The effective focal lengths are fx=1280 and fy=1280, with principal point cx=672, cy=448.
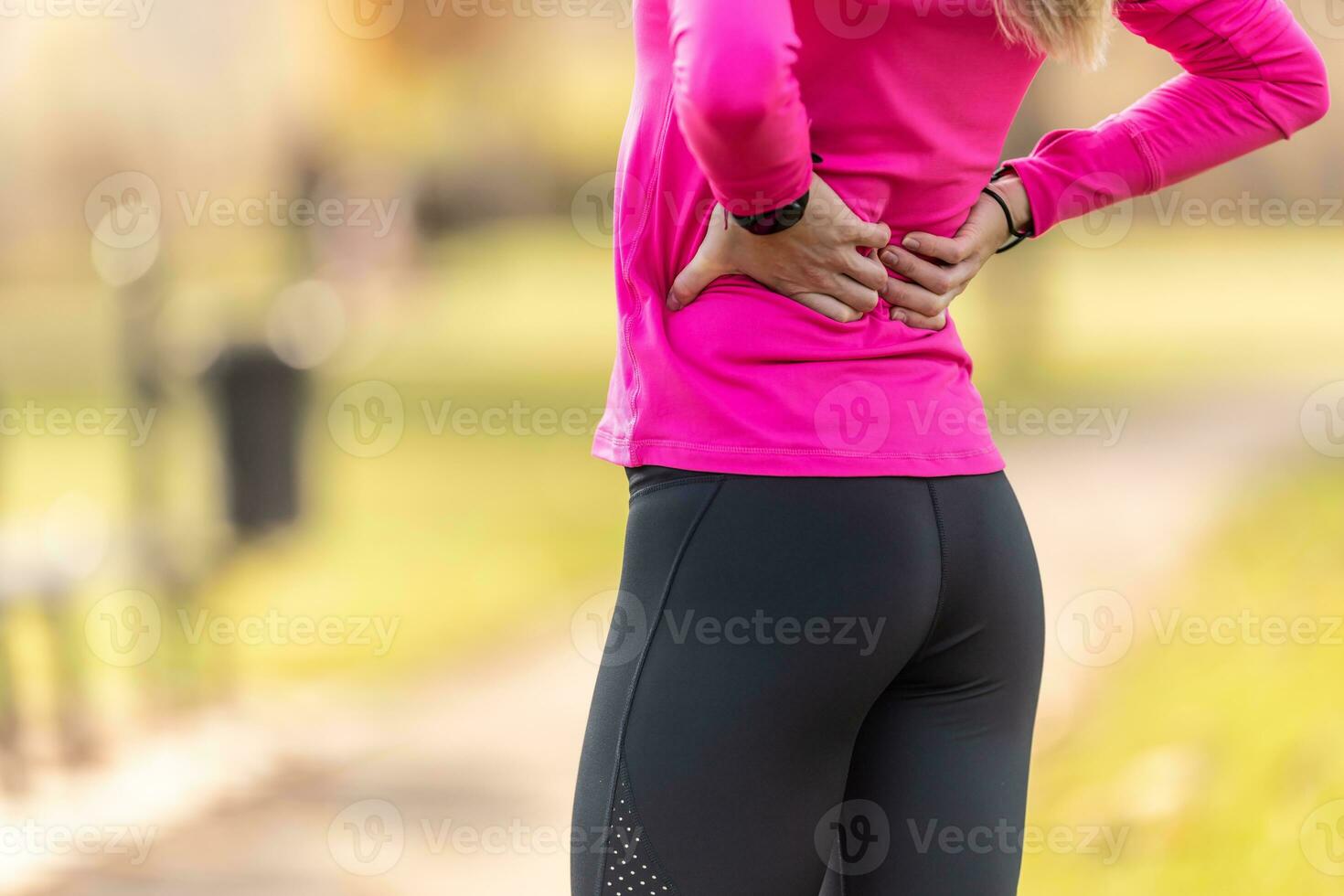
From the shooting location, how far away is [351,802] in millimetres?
3908

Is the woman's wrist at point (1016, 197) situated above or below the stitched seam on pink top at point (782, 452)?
above

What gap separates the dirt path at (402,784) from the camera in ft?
11.3

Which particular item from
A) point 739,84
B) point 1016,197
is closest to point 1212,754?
point 1016,197

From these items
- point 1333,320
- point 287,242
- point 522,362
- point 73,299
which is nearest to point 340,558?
point 287,242

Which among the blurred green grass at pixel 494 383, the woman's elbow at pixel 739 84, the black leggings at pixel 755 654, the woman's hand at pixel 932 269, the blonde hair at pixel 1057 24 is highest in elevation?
the blonde hair at pixel 1057 24

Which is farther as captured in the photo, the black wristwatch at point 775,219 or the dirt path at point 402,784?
the dirt path at point 402,784

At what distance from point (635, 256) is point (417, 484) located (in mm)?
8685

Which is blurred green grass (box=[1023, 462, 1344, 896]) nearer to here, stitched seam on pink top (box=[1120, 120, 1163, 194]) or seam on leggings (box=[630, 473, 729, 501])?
stitched seam on pink top (box=[1120, 120, 1163, 194])

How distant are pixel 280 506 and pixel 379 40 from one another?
7327 millimetres

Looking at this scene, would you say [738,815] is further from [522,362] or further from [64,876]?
[522,362]

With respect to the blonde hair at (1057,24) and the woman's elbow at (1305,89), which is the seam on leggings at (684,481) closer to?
the blonde hair at (1057,24)

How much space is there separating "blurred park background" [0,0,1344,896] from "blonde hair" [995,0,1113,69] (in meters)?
2.58

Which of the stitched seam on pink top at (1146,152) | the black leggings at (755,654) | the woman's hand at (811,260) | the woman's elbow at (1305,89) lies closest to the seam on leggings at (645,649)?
the black leggings at (755,654)

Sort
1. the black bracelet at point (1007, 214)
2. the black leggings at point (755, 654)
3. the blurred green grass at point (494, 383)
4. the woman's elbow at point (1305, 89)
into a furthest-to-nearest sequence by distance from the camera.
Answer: the blurred green grass at point (494, 383) < the woman's elbow at point (1305, 89) < the black bracelet at point (1007, 214) < the black leggings at point (755, 654)
